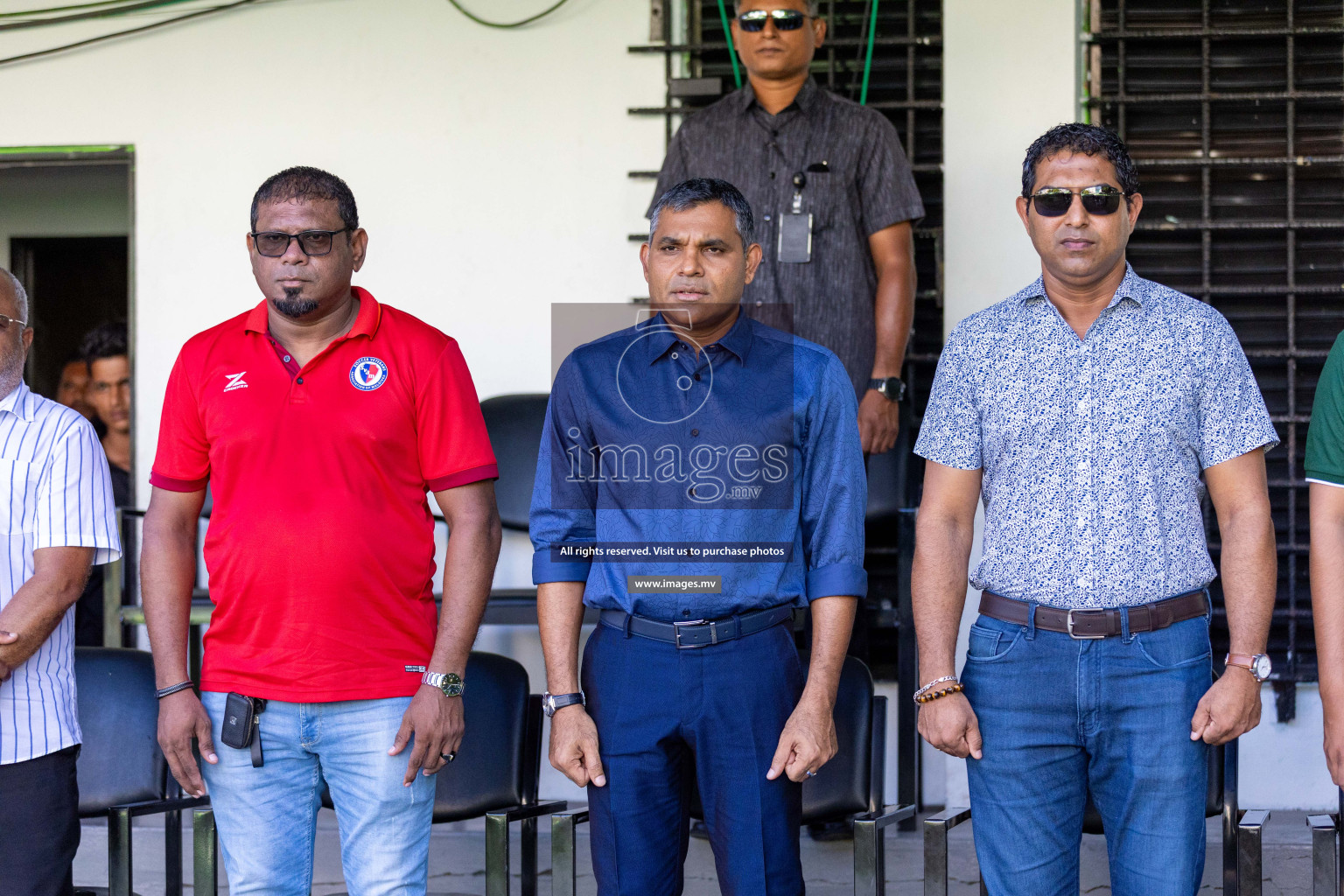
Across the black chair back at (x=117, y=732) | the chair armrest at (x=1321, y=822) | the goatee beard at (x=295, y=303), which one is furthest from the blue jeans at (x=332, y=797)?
the chair armrest at (x=1321, y=822)

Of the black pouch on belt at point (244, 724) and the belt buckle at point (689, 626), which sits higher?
the belt buckle at point (689, 626)

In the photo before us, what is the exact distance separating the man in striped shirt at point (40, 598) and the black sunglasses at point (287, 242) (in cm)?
55

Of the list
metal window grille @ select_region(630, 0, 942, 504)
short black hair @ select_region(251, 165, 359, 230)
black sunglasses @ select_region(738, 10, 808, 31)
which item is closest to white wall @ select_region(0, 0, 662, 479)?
metal window grille @ select_region(630, 0, 942, 504)

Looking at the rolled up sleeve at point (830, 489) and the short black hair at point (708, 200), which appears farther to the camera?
the short black hair at point (708, 200)

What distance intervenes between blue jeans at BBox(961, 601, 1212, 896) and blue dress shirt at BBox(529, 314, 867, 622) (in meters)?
0.35

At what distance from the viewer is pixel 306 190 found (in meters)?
2.71

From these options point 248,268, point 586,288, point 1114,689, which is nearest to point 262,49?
point 248,268

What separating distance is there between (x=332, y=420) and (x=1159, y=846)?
1771 mm

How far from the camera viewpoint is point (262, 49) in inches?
181

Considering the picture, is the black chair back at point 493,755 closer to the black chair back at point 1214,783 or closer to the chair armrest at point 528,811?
the chair armrest at point 528,811

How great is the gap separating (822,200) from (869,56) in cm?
93

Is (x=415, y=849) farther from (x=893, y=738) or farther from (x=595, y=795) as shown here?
(x=893, y=738)

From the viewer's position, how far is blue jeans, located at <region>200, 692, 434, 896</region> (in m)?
2.59

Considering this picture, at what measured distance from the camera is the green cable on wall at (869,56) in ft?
14.1
